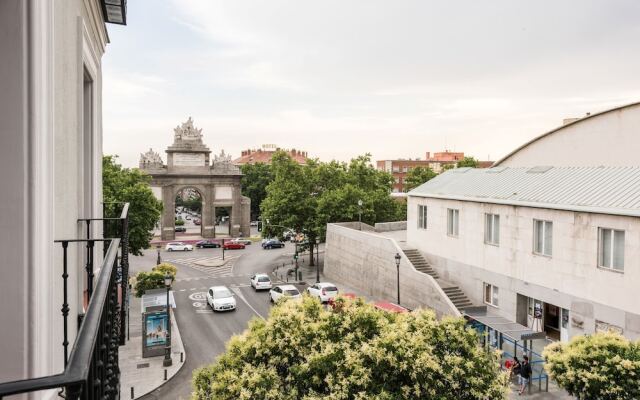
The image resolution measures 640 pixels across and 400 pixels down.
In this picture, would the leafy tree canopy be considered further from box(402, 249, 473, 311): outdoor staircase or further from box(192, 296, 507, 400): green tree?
box(192, 296, 507, 400): green tree

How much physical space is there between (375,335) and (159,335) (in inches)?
578

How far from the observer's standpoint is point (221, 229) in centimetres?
7800

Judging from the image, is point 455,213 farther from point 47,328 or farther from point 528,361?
point 47,328

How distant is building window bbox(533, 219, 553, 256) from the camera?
20795mm

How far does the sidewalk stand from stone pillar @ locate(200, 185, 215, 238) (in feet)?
122

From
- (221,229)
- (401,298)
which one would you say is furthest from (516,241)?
(221,229)

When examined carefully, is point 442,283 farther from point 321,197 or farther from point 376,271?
point 321,197

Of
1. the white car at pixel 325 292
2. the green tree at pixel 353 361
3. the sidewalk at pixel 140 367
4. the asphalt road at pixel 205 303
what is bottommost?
the sidewalk at pixel 140 367

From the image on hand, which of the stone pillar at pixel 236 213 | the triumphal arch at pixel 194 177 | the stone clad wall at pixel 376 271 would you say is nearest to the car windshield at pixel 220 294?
the stone clad wall at pixel 376 271

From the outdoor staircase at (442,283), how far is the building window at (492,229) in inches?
133

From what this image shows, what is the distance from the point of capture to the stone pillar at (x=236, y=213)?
64.0 m

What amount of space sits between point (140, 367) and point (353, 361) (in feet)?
47.4

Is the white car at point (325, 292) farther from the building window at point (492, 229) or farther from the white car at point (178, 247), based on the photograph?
the white car at point (178, 247)

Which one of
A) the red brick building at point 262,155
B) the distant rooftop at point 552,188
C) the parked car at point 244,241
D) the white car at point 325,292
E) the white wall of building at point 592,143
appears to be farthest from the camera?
the red brick building at point 262,155
